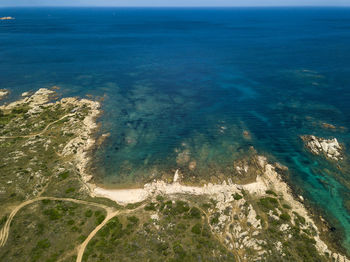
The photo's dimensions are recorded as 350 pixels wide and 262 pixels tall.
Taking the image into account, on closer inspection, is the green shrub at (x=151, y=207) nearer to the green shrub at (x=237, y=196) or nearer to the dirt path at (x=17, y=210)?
the dirt path at (x=17, y=210)

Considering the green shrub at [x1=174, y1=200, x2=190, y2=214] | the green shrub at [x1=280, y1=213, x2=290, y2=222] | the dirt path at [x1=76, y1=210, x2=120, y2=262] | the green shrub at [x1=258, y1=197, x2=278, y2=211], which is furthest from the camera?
the green shrub at [x1=258, y1=197, x2=278, y2=211]

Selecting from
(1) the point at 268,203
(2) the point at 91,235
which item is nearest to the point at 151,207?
(2) the point at 91,235

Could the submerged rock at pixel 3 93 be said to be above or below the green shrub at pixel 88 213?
below

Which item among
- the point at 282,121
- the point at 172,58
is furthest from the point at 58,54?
the point at 282,121

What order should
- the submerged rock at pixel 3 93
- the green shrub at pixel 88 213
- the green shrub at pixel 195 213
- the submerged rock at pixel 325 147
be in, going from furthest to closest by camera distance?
the submerged rock at pixel 3 93 < the submerged rock at pixel 325 147 < the green shrub at pixel 195 213 < the green shrub at pixel 88 213

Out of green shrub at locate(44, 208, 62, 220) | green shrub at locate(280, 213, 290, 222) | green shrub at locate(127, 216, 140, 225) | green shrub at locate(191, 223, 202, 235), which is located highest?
green shrub at locate(280, 213, 290, 222)

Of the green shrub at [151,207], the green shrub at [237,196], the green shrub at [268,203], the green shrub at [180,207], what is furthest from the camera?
the green shrub at [237,196]

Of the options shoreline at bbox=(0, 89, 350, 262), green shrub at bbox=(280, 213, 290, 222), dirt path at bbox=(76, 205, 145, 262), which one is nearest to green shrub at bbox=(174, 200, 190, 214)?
shoreline at bbox=(0, 89, 350, 262)

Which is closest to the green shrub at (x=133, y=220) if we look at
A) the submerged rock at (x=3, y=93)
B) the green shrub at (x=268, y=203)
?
the green shrub at (x=268, y=203)

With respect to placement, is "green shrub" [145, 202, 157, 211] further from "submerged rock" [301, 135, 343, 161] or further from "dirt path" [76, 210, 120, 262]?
"submerged rock" [301, 135, 343, 161]

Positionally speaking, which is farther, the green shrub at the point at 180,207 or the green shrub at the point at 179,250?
the green shrub at the point at 180,207
